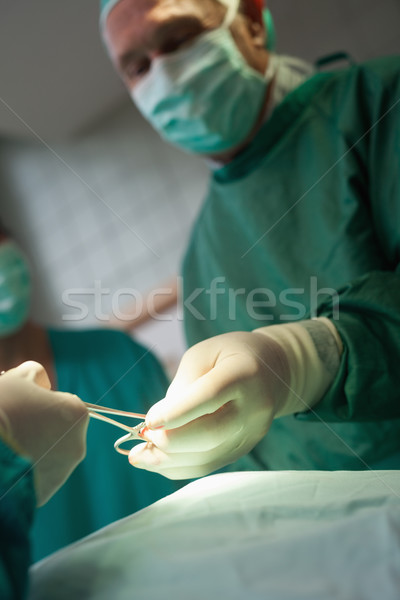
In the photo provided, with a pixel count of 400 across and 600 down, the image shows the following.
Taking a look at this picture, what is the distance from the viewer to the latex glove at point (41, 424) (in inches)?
19.6

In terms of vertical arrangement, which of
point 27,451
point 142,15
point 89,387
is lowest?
point 89,387

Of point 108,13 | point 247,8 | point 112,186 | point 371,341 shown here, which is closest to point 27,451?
point 371,341

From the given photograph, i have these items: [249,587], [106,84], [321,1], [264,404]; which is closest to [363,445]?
[264,404]

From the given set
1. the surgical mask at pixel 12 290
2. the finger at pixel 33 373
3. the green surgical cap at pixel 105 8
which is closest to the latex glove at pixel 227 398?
the finger at pixel 33 373

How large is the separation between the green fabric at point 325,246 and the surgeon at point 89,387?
10.8 inches

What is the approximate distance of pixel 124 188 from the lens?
7.85ft

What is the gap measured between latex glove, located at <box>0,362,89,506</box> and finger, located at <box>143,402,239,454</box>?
0.08 meters

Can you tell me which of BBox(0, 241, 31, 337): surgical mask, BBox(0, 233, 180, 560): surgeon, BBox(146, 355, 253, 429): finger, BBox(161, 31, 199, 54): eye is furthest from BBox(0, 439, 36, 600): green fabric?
BBox(0, 241, 31, 337): surgical mask

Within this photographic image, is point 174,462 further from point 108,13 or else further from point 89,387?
point 108,13

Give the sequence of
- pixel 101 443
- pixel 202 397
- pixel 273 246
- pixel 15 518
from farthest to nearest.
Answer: pixel 273 246
pixel 101 443
pixel 202 397
pixel 15 518

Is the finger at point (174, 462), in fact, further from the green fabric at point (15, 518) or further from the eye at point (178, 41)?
the eye at point (178, 41)

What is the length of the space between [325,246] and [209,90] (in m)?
0.43

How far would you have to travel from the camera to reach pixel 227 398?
0.64 meters

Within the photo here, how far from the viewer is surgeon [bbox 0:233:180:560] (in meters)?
0.99
